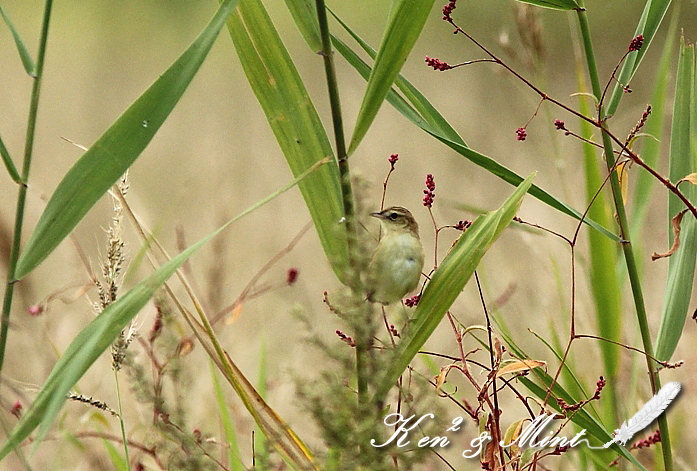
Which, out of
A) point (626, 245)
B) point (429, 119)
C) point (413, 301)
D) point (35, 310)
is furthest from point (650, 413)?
point (35, 310)

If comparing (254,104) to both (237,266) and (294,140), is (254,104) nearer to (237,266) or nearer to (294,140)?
(237,266)

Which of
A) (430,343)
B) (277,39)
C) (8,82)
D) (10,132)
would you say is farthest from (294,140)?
(8,82)

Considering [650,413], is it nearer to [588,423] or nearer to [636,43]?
[588,423]

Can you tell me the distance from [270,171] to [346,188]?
3.52 meters

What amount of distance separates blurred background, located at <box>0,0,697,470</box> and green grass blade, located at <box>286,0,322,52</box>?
7.6 inches

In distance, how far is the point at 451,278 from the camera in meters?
0.92

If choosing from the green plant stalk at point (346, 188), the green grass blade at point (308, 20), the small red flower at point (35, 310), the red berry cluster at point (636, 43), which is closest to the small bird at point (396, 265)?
the green plant stalk at point (346, 188)

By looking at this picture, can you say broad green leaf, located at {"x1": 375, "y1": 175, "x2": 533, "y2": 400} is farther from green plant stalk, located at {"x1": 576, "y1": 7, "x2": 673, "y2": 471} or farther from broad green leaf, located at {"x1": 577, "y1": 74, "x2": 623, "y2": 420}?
broad green leaf, located at {"x1": 577, "y1": 74, "x2": 623, "y2": 420}

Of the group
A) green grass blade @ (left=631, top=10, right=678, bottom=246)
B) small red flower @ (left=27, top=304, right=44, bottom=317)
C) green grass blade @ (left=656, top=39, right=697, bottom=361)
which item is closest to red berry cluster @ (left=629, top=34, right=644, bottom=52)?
green grass blade @ (left=656, top=39, right=697, bottom=361)

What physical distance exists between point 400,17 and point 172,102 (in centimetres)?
25

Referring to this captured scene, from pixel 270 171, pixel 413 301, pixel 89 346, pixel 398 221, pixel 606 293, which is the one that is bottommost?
pixel 89 346

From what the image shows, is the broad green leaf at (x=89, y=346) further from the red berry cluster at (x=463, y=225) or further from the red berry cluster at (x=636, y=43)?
the red berry cluster at (x=636, y=43)

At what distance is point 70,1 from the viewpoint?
646 centimetres

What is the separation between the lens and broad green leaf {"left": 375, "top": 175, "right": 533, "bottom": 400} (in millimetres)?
893
